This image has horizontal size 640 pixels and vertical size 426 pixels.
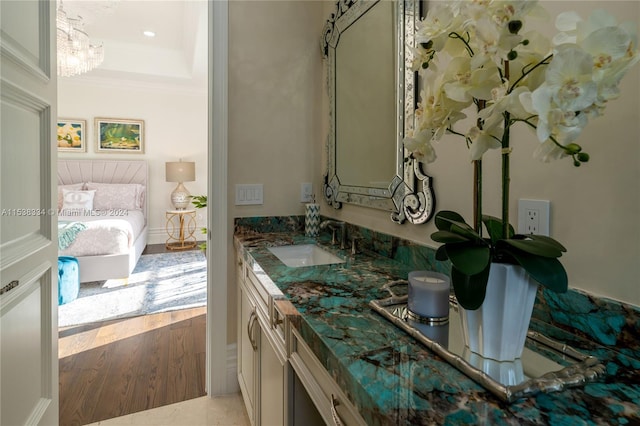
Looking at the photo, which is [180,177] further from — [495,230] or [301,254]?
[495,230]

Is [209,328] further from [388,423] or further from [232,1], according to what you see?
[232,1]

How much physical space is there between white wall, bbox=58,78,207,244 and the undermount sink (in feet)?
16.3

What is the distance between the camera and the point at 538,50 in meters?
0.57

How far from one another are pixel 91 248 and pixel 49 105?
9.56ft

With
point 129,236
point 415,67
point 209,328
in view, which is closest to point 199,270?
point 129,236

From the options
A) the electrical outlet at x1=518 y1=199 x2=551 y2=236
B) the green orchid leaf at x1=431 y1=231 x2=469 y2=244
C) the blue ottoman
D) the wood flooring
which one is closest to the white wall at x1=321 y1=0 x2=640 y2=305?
the electrical outlet at x1=518 y1=199 x2=551 y2=236

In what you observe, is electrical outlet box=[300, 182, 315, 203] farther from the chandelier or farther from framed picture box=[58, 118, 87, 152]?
framed picture box=[58, 118, 87, 152]

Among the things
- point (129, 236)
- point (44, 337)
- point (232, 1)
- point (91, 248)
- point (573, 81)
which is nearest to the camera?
point (573, 81)

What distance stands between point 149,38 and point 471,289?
5.50 meters

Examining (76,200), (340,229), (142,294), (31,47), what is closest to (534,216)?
(340,229)

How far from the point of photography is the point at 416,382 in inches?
22.1

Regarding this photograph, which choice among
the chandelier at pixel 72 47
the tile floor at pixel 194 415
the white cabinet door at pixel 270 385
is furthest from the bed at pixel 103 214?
the white cabinet door at pixel 270 385

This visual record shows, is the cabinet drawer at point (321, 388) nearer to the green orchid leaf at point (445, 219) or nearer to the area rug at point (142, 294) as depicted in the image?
the green orchid leaf at point (445, 219)

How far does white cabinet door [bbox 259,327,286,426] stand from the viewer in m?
1.04
